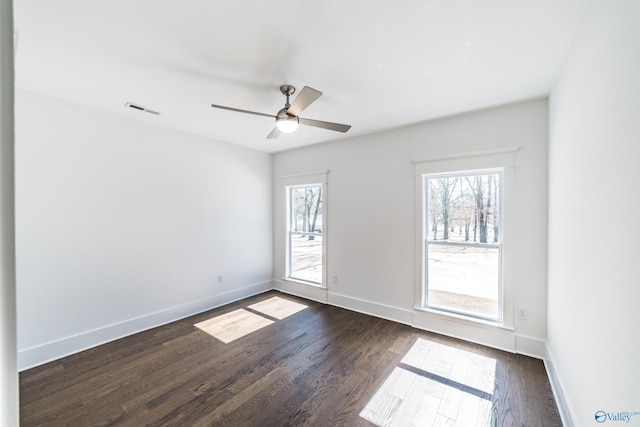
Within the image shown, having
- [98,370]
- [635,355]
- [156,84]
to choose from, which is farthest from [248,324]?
[635,355]

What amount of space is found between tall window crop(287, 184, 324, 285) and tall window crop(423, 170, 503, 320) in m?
1.75

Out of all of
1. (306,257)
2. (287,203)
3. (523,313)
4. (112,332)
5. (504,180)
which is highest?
(504,180)

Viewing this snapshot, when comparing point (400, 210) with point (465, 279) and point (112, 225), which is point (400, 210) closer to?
point (465, 279)

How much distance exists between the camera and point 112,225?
297 cm

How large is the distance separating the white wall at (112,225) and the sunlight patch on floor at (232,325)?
0.46 m

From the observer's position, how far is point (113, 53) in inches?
74.4

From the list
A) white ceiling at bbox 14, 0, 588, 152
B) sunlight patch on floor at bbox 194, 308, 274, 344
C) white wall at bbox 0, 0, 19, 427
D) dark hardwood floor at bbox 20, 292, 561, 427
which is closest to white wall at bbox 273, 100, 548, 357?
white ceiling at bbox 14, 0, 588, 152

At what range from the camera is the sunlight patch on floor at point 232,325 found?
3.11m

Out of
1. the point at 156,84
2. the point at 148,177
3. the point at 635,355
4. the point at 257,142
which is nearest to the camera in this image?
the point at 635,355

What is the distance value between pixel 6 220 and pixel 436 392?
106 inches

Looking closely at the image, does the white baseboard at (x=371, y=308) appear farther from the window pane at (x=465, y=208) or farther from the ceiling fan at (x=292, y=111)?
the ceiling fan at (x=292, y=111)

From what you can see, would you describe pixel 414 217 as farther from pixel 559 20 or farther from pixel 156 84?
pixel 156 84

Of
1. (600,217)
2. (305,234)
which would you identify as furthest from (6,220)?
(305,234)

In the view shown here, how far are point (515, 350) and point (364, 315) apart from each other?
67.9 inches
